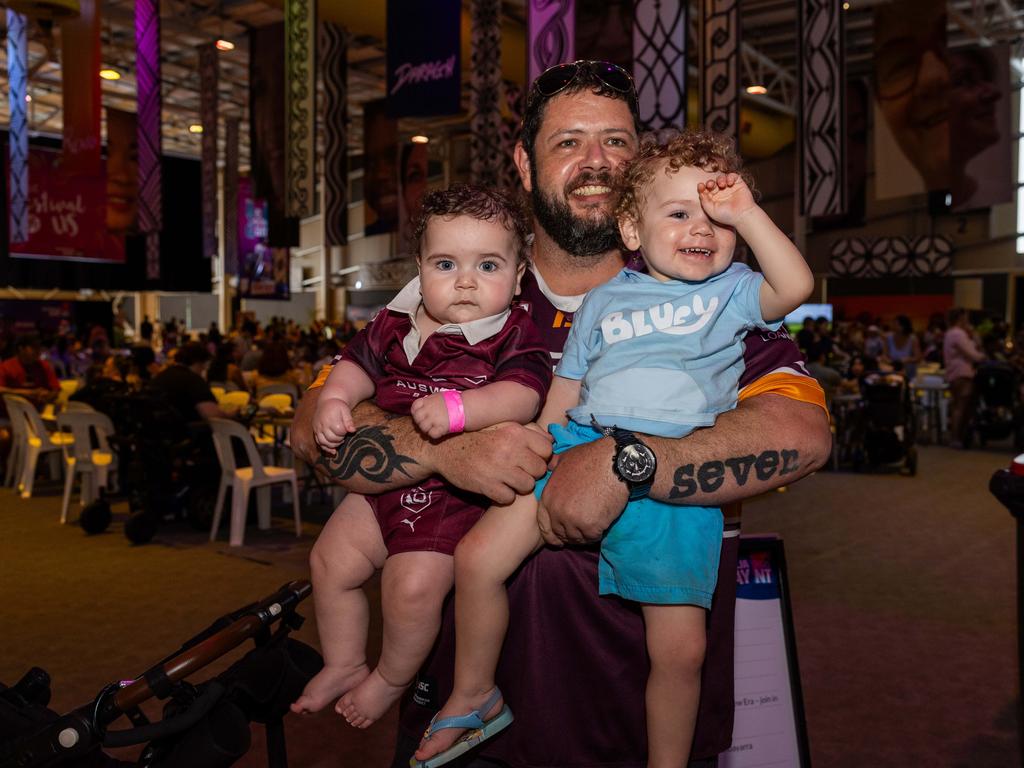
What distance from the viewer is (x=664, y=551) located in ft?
5.44

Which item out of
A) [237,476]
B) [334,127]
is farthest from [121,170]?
[237,476]

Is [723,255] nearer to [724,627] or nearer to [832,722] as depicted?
[724,627]

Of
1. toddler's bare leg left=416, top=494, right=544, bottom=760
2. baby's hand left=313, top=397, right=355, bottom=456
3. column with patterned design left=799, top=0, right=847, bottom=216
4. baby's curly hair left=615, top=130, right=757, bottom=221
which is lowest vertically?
toddler's bare leg left=416, top=494, right=544, bottom=760

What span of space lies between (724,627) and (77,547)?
20.8ft

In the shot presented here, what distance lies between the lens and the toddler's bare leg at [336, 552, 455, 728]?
1.76 metres

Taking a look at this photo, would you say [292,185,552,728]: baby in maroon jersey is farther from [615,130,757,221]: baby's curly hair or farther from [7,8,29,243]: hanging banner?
[7,8,29,243]: hanging banner

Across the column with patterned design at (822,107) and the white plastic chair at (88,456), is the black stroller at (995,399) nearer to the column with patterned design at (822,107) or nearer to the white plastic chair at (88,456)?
the column with patterned design at (822,107)

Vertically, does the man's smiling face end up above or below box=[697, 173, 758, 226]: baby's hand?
above

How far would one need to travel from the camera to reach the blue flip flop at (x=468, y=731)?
1693 millimetres

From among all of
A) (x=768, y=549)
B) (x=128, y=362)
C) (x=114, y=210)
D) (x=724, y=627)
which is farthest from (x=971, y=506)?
(x=114, y=210)

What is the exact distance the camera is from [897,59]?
889 cm

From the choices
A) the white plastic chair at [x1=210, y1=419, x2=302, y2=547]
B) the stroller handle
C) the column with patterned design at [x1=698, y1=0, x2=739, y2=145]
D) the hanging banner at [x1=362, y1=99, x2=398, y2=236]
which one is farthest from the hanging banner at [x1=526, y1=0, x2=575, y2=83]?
the stroller handle

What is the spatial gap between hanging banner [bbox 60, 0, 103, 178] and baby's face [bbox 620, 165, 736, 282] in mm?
9171

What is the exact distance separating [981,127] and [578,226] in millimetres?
11245
